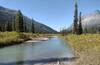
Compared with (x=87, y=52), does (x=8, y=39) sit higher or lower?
higher

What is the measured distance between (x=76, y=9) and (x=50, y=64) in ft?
265

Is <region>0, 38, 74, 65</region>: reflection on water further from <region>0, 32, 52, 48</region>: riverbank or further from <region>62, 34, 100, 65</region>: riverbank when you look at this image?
<region>0, 32, 52, 48</region>: riverbank

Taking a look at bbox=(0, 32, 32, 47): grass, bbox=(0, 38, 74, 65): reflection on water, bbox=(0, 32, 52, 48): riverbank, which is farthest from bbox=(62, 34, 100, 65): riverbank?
bbox=(0, 32, 52, 48): riverbank

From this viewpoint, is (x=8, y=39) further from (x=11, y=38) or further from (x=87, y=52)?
(x=87, y=52)

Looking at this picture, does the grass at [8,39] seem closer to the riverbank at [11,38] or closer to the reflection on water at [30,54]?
the riverbank at [11,38]

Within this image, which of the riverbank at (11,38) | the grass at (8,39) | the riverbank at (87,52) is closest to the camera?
the riverbank at (87,52)

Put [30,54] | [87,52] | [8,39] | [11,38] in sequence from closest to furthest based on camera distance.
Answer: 1. [87,52]
2. [30,54]
3. [8,39]
4. [11,38]

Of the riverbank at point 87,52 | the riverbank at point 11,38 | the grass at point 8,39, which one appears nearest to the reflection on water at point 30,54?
the riverbank at point 87,52

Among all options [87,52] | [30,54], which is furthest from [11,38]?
[87,52]

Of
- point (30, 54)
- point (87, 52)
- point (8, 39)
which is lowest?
point (30, 54)

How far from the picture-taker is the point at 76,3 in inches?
3912

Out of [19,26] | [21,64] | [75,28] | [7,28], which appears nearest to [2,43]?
[21,64]

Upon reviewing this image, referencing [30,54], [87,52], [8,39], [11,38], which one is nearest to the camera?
[87,52]

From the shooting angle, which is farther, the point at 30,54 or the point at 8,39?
the point at 8,39
